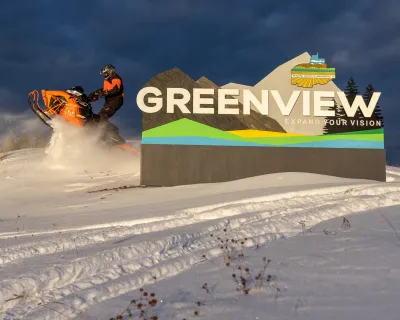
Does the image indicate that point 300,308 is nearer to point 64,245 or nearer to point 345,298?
point 345,298

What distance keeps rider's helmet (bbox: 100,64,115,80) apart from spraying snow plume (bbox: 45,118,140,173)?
3.11 m

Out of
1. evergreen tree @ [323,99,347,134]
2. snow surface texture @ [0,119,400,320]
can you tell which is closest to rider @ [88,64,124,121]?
snow surface texture @ [0,119,400,320]

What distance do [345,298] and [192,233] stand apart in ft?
12.1

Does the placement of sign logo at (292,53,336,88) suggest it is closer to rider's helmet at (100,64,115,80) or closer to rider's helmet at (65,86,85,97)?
rider's helmet at (100,64,115,80)

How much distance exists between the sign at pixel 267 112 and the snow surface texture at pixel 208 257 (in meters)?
4.68

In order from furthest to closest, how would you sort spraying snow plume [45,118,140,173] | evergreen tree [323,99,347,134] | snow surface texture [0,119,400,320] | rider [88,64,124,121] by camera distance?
rider [88,64,124,121] < spraying snow plume [45,118,140,173] < evergreen tree [323,99,347,134] < snow surface texture [0,119,400,320]

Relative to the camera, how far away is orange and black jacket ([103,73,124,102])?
22.6 metres

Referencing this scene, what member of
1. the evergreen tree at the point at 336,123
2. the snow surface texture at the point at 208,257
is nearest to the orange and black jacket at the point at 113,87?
the snow surface texture at the point at 208,257

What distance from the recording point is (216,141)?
16.7 meters

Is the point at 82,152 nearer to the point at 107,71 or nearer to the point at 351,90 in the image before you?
the point at 107,71

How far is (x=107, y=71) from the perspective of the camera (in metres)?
22.3

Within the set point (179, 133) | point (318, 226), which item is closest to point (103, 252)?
point (318, 226)

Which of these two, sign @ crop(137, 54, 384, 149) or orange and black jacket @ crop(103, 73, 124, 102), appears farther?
orange and black jacket @ crop(103, 73, 124, 102)

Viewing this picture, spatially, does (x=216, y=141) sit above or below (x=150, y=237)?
above
